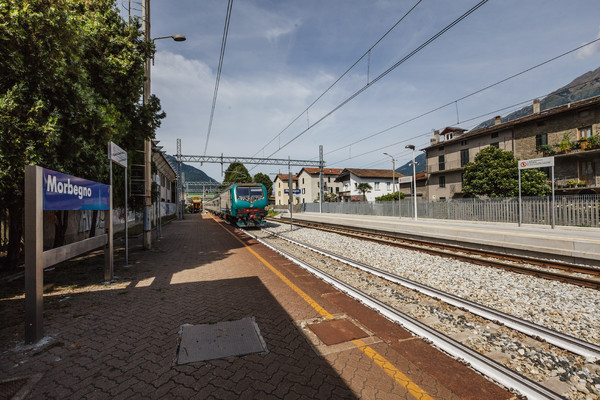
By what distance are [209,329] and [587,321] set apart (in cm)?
530

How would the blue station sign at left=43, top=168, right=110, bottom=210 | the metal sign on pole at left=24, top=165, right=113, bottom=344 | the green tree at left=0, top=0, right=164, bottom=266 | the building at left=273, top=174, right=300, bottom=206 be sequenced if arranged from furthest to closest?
the building at left=273, top=174, right=300, bottom=206
the green tree at left=0, top=0, right=164, bottom=266
the blue station sign at left=43, top=168, right=110, bottom=210
the metal sign on pole at left=24, top=165, right=113, bottom=344

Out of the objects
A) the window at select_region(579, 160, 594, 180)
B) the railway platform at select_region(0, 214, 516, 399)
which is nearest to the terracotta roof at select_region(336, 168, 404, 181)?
the window at select_region(579, 160, 594, 180)

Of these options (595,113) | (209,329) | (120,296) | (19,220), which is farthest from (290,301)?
(595,113)

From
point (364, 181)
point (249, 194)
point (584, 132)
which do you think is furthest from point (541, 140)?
point (364, 181)

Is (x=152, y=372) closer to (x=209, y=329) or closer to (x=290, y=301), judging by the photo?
(x=209, y=329)

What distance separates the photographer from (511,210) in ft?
60.7

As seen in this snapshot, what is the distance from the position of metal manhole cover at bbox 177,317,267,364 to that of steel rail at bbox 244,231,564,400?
191 centimetres

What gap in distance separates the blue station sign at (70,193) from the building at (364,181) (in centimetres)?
5278

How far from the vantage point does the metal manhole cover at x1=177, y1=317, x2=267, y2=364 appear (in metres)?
3.14

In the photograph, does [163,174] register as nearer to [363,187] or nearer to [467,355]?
[467,355]

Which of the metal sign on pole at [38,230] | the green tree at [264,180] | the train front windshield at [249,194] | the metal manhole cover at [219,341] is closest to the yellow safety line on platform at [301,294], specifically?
the metal manhole cover at [219,341]

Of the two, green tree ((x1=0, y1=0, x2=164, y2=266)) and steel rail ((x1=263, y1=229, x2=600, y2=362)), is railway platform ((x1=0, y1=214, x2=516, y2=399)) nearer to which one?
steel rail ((x1=263, y1=229, x2=600, y2=362))

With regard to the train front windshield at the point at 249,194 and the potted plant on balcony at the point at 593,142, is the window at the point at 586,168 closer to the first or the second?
the potted plant on balcony at the point at 593,142

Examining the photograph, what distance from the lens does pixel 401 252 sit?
962 cm
